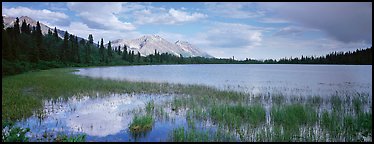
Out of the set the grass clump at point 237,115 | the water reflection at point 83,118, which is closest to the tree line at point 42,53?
the water reflection at point 83,118

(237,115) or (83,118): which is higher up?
(237,115)

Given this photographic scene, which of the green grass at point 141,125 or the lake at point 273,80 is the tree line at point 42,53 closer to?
the lake at point 273,80

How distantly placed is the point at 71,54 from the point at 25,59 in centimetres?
5459

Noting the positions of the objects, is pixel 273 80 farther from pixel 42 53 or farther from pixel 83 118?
pixel 42 53

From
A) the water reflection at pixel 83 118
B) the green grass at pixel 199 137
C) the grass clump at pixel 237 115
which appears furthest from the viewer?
the grass clump at pixel 237 115

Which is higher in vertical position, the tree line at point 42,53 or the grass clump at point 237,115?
the tree line at point 42,53

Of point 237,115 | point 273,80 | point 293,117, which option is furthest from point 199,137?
point 273,80

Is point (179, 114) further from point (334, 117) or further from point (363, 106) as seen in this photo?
point (363, 106)

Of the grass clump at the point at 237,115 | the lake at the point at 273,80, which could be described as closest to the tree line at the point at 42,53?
the lake at the point at 273,80

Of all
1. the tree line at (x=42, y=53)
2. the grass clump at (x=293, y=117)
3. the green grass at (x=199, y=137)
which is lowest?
the green grass at (x=199, y=137)

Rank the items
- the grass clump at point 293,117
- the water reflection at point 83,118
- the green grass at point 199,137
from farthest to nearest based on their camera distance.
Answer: the grass clump at point 293,117, the water reflection at point 83,118, the green grass at point 199,137

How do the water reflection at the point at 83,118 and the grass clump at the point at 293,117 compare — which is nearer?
the water reflection at the point at 83,118

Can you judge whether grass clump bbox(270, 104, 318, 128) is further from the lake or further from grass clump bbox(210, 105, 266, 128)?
the lake

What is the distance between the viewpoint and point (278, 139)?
11.9 metres
